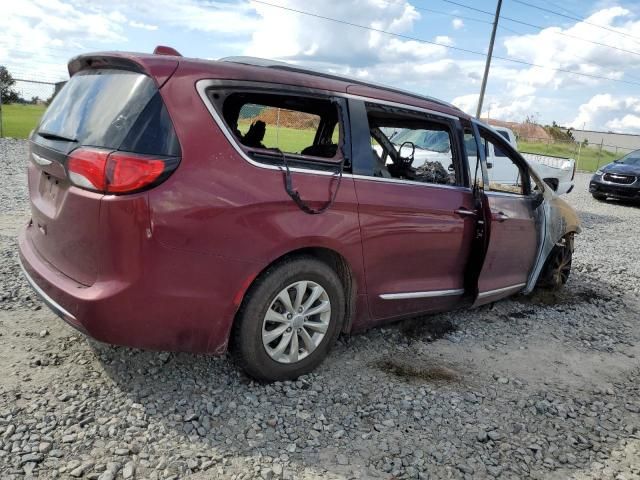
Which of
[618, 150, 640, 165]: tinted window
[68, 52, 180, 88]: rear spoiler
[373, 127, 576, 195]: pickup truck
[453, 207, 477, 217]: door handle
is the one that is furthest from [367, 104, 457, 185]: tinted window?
[618, 150, 640, 165]: tinted window

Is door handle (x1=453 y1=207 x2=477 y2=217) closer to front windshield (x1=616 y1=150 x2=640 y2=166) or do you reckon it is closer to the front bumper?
the front bumper

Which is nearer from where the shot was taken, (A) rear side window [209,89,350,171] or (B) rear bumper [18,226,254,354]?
(B) rear bumper [18,226,254,354]

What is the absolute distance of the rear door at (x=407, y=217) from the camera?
3371 millimetres

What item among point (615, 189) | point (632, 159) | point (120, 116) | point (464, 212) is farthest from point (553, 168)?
point (120, 116)

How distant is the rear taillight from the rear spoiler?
0.41 meters

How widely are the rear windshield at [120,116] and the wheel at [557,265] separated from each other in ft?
13.9

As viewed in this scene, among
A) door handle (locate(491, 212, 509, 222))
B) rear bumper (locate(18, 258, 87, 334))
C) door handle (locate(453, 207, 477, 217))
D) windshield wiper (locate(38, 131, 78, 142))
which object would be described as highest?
windshield wiper (locate(38, 131, 78, 142))

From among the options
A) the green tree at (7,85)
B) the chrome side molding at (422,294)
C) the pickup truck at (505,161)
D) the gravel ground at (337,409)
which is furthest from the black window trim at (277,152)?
the green tree at (7,85)

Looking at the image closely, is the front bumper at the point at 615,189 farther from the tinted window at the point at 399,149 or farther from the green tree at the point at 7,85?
the green tree at the point at 7,85

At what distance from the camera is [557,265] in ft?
18.1

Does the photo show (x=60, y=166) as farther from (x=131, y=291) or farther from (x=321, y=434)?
(x=321, y=434)

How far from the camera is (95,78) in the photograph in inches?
116

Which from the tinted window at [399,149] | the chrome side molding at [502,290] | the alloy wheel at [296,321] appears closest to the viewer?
Answer: the alloy wheel at [296,321]

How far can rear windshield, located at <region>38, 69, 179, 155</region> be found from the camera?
2.57m
